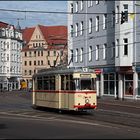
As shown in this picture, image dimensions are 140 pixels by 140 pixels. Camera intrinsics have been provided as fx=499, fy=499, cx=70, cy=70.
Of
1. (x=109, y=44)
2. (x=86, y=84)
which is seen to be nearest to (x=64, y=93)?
(x=86, y=84)

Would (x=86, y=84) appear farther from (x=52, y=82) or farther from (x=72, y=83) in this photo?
(x=52, y=82)

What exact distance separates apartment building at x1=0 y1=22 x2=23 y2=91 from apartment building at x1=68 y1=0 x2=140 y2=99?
56.7 m

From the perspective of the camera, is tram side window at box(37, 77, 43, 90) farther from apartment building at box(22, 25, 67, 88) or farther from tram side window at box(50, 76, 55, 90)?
apartment building at box(22, 25, 67, 88)

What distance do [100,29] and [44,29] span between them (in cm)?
8051

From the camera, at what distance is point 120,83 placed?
2116 inches

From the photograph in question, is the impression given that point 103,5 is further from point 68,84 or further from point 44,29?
point 44,29

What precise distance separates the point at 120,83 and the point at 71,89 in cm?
2549

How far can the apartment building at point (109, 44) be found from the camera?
5153 centimetres

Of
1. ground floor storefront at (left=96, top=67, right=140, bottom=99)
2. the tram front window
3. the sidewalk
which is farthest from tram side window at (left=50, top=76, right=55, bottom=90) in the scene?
ground floor storefront at (left=96, top=67, right=140, bottom=99)

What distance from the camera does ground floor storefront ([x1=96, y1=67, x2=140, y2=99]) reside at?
51094mm

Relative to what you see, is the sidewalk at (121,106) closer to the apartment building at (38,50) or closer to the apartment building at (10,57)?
the apartment building at (10,57)

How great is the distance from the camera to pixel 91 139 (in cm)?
1586

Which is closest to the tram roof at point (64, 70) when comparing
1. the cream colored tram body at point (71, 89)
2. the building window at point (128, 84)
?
the cream colored tram body at point (71, 89)

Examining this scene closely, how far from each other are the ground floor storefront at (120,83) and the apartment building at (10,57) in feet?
213
